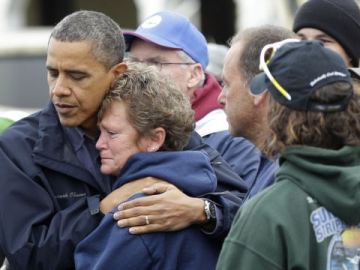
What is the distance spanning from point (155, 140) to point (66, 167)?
33 cm

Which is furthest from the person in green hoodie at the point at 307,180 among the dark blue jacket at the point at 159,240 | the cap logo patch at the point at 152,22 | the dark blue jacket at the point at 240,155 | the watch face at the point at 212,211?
the cap logo patch at the point at 152,22

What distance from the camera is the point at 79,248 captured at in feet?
12.5

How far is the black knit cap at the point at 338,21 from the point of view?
5086 mm

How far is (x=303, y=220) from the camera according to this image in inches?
127

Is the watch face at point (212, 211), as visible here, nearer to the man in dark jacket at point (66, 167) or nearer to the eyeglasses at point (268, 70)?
the man in dark jacket at point (66, 167)

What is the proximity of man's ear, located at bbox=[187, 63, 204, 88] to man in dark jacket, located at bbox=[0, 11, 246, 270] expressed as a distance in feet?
3.93

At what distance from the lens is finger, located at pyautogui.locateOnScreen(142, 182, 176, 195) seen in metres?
3.84

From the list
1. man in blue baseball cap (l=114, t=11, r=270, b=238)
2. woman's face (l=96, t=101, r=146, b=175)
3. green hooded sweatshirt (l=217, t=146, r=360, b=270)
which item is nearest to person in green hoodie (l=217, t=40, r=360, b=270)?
green hooded sweatshirt (l=217, t=146, r=360, b=270)

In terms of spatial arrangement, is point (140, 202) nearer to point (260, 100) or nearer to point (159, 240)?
point (159, 240)

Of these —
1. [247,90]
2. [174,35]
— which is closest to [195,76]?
[174,35]

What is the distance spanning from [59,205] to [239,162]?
1186mm

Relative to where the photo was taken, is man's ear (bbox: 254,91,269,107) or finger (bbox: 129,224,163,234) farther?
man's ear (bbox: 254,91,269,107)

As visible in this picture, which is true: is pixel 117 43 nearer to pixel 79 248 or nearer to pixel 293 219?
pixel 79 248

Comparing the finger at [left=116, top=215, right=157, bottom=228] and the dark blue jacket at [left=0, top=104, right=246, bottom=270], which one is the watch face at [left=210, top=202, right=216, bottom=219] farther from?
the finger at [left=116, top=215, right=157, bottom=228]
